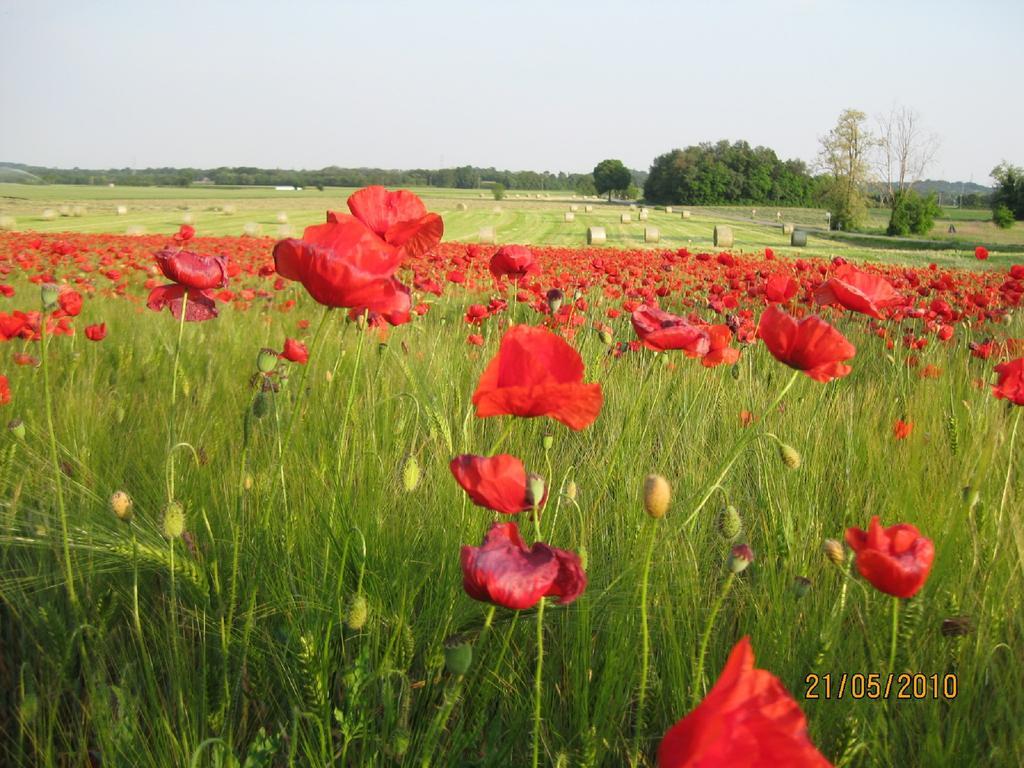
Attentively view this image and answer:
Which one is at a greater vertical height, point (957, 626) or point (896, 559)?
point (896, 559)

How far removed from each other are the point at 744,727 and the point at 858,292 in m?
1.16

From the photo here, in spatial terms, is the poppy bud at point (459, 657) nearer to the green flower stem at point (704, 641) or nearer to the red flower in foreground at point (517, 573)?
the red flower in foreground at point (517, 573)

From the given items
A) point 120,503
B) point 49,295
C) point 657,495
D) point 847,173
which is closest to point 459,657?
point 657,495

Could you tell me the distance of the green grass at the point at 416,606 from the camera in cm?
99

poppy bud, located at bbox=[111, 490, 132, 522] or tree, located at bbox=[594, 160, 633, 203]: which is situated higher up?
tree, located at bbox=[594, 160, 633, 203]

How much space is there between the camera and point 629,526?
1.37 m

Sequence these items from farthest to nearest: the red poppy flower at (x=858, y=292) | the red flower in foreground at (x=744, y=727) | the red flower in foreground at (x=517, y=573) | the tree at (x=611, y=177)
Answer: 1. the tree at (x=611, y=177)
2. the red poppy flower at (x=858, y=292)
3. the red flower in foreground at (x=517, y=573)
4. the red flower in foreground at (x=744, y=727)

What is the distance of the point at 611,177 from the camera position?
70.9m

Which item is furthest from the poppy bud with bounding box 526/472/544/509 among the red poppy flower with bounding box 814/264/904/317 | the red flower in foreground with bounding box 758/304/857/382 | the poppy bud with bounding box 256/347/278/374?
the red poppy flower with bounding box 814/264/904/317

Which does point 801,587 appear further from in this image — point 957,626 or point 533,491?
point 533,491

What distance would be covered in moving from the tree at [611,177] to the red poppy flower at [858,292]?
2736 inches

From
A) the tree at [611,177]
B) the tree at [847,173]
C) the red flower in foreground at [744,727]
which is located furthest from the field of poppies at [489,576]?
the tree at [611,177]

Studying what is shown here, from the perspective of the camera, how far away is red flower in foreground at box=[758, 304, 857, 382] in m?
1.16

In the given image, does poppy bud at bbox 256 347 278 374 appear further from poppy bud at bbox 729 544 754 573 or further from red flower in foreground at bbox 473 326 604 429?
poppy bud at bbox 729 544 754 573
